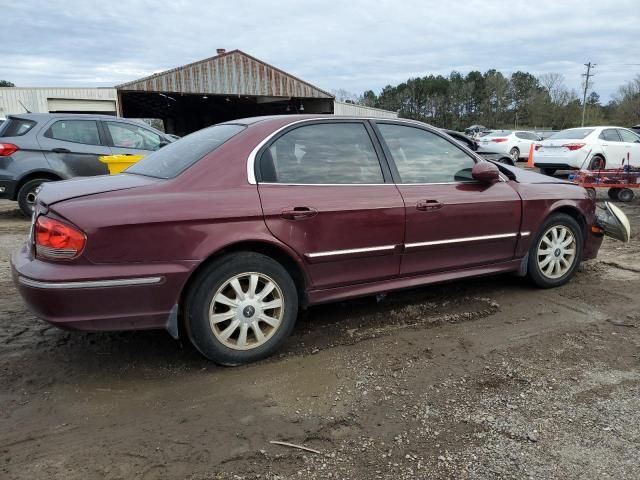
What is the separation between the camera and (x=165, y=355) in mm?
3328

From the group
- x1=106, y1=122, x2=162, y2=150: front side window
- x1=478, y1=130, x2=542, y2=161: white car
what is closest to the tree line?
x1=478, y1=130, x2=542, y2=161: white car

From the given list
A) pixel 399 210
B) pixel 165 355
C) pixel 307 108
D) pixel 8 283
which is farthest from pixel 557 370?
pixel 307 108

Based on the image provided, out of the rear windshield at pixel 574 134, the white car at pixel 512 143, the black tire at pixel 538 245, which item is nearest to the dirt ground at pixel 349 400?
the black tire at pixel 538 245

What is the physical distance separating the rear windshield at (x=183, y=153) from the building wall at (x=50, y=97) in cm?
2464

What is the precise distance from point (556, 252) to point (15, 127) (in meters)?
7.89

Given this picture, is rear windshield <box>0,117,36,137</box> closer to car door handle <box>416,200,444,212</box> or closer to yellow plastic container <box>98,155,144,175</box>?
yellow plastic container <box>98,155,144,175</box>

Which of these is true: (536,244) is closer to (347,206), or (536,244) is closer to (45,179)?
(347,206)

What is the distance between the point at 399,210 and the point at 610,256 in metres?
3.79

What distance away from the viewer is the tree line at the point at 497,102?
202 ft

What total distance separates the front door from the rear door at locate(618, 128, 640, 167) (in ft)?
36.7

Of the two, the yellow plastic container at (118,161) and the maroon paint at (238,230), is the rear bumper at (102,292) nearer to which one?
the maroon paint at (238,230)

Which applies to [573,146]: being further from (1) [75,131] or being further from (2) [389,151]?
(1) [75,131]

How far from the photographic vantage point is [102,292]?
2.72 metres

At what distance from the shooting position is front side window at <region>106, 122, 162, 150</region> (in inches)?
325
